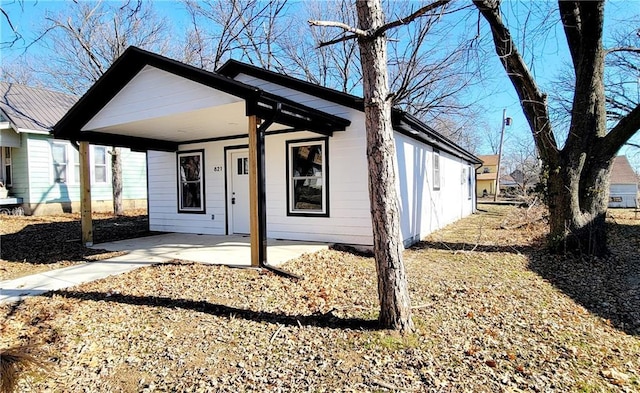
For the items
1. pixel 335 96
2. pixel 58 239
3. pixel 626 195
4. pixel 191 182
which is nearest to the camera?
pixel 335 96

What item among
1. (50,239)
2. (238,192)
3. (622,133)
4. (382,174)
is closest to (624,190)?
(622,133)

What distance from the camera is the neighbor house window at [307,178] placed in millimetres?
7957

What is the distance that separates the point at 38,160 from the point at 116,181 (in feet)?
9.05

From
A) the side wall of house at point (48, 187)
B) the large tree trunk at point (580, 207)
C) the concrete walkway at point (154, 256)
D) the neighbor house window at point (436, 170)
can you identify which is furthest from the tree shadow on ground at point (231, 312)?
the side wall of house at point (48, 187)

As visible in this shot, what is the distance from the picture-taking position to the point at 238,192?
9320 mm

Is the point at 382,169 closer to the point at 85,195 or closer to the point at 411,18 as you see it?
the point at 411,18

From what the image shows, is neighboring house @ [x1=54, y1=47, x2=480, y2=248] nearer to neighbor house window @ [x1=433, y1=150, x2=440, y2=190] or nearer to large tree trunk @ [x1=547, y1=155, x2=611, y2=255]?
neighbor house window @ [x1=433, y1=150, x2=440, y2=190]

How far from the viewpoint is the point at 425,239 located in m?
9.56

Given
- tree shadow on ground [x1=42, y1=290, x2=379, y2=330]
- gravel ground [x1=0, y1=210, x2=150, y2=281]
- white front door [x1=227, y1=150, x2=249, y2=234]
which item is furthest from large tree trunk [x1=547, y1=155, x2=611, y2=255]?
gravel ground [x1=0, y1=210, x2=150, y2=281]

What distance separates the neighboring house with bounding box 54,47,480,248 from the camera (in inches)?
241

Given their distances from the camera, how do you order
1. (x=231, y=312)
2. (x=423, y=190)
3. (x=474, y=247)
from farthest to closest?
(x=423, y=190) < (x=474, y=247) < (x=231, y=312)

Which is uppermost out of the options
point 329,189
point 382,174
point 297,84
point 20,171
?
point 297,84

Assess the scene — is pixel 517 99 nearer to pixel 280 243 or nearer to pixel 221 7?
pixel 280 243

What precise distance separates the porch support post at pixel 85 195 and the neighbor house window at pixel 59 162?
818 centimetres
